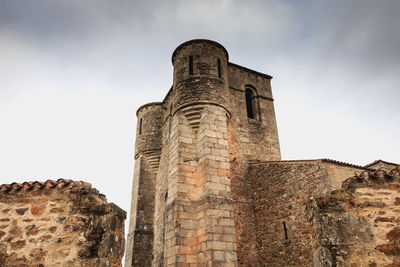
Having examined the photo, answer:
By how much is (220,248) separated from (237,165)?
425 centimetres

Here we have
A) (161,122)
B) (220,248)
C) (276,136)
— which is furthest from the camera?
(161,122)

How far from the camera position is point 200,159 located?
1036 cm

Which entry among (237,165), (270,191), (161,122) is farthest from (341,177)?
(161,122)

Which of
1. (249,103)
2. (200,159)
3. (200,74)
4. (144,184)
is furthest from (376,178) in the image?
(144,184)

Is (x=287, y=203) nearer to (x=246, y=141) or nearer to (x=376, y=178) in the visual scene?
(x=246, y=141)

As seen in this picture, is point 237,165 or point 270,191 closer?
point 270,191

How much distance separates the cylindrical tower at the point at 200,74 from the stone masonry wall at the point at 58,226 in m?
6.48

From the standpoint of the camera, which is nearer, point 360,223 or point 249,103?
point 360,223

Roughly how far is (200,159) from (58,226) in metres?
5.77

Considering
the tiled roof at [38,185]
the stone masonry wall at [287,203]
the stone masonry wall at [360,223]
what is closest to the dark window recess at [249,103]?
the stone masonry wall at [287,203]

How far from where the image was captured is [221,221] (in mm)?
9086

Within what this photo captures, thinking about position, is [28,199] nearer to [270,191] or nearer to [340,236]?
[340,236]

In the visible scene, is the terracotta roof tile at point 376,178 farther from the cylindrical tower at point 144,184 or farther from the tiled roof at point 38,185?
the cylindrical tower at point 144,184

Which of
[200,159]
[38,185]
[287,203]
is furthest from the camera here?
[287,203]
